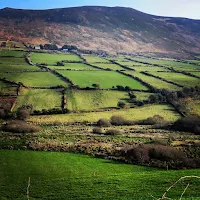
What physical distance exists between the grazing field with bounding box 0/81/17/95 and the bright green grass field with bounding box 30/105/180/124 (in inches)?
580

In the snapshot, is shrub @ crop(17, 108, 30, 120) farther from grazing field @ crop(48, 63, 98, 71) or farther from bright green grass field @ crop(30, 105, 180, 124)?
grazing field @ crop(48, 63, 98, 71)

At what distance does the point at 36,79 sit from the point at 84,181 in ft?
205

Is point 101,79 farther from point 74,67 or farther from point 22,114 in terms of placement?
point 22,114

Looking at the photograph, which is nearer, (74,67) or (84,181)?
(84,181)

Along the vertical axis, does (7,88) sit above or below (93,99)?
above

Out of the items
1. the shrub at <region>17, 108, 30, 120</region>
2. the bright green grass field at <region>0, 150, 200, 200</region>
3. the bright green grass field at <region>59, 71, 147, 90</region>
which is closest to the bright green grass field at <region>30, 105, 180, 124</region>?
the shrub at <region>17, 108, 30, 120</region>

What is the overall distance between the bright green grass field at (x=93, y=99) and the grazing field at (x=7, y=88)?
11.8m

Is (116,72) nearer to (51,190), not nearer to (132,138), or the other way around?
(132,138)

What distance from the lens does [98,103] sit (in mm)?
65875

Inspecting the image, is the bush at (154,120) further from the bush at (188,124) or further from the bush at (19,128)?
the bush at (19,128)

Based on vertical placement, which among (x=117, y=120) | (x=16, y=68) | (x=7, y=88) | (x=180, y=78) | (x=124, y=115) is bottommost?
(x=117, y=120)

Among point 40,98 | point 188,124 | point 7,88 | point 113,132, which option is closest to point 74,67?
point 7,88

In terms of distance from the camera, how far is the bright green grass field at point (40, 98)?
61.2 meters

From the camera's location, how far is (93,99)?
6844 cm
